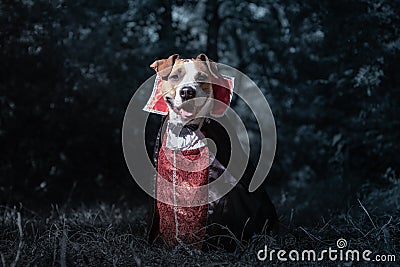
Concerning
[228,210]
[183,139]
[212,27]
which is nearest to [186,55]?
[212,27]

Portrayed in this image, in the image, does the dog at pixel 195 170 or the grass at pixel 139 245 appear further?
the dog at pixel 195 170

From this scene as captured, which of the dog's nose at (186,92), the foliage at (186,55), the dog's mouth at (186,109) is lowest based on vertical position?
Answer: the foliage at (186,55)

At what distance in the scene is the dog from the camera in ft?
7.56

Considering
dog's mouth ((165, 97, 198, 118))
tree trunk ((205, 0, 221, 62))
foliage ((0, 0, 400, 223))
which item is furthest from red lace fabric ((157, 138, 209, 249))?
tree trunk ((205, 0, 221, 62))

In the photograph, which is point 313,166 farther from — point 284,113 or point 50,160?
point 50,160

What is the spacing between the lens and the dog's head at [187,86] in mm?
2275

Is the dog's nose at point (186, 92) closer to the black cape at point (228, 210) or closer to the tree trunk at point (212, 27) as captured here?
the black cape at point (228, 210)

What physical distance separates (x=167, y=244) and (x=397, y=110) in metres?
1.56

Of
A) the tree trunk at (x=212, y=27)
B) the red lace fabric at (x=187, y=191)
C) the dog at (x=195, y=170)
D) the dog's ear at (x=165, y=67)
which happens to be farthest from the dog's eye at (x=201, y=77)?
the tree trunk at (x=212, y=27)

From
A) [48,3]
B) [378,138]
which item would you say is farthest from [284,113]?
[48,3]

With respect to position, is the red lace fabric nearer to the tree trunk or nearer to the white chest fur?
the white chest fur

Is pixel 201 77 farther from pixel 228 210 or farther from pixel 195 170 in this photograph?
pixel 228 210

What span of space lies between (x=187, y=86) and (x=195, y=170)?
31cm

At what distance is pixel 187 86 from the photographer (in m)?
2.26
